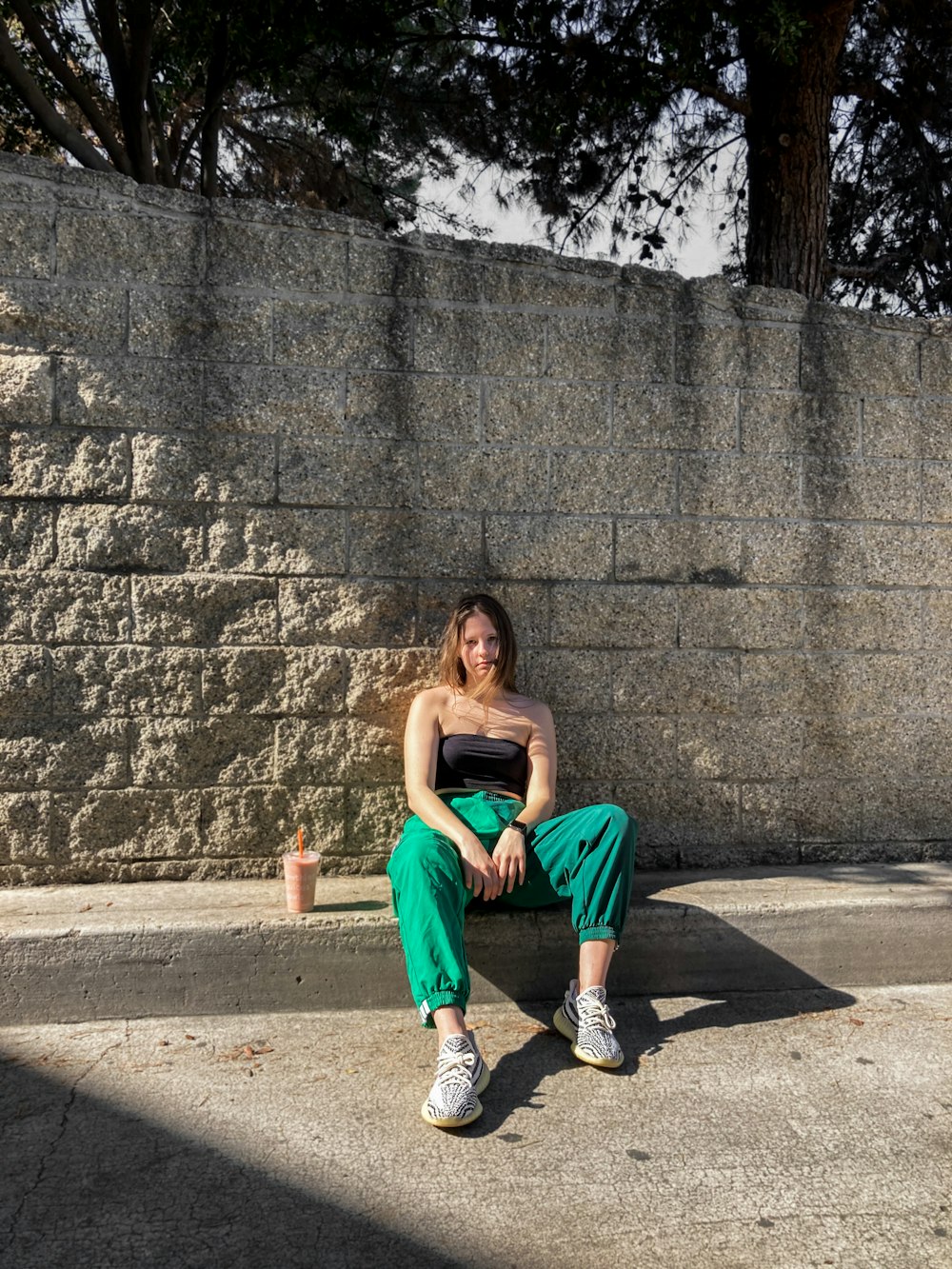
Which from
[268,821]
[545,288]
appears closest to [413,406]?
[545,288]

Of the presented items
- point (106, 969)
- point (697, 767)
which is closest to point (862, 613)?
point (697, 767)

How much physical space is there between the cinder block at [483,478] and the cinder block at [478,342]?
1.00ft

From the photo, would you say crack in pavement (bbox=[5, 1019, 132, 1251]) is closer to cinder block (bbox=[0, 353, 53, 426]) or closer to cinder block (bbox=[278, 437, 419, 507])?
cinder block (bbox=[278, 437, 419, 507])

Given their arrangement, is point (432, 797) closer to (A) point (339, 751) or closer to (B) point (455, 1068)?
(A) point (339, 751)

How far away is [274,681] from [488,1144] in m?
1.87

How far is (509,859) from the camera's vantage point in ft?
11.3

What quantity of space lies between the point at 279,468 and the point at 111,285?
854mm

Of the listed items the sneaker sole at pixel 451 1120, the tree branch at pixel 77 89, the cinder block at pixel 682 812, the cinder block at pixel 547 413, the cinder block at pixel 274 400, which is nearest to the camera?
the sneaker sole at pixel 451 1120

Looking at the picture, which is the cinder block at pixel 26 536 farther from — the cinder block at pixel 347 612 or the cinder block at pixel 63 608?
the cinder block at pixel 347 612

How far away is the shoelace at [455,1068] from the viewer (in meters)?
2.86

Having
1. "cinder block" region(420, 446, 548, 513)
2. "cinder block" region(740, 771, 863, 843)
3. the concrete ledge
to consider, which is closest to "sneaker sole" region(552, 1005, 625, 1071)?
the concrete ledge

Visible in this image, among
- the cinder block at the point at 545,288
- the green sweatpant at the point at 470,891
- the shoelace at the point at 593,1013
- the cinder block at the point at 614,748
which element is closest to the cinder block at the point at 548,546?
the cinder block at the point at 614,748

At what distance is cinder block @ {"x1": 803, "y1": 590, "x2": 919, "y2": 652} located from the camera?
4402 mm

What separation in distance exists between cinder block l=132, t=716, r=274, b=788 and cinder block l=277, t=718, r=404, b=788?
2.6 inches
